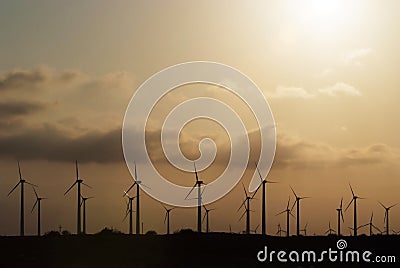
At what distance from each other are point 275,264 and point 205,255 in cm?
1755

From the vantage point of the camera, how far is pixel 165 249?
5108 inches

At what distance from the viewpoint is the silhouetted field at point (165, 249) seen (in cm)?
11419

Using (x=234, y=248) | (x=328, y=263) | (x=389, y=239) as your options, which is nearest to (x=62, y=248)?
(x=234, y=248)

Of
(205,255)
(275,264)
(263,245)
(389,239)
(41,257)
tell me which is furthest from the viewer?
(389,239)

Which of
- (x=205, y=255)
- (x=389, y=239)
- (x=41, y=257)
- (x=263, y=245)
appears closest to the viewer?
(x=41, y=257)

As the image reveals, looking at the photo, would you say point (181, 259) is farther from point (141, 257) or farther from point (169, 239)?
point (169, 239)

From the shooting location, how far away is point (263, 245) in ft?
440

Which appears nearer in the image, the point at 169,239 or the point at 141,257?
the point at 141,257

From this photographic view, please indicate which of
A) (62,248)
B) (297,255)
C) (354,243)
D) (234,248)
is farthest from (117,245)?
(354,243)

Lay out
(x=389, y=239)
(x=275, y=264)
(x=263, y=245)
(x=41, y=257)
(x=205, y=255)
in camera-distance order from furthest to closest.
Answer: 1. (x=389, y=239)
2. (x=263, y=245)
3. (x=205, y=255)
4. (x=41, y=257)
5. (x=275, y=264)

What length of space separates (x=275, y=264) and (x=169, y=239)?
32088 millimetres

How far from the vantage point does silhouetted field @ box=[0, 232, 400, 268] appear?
11419 cm

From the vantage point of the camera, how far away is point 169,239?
140 metres

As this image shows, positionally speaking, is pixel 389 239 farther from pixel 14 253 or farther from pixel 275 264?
pixel 14 253
